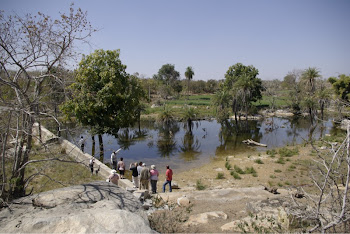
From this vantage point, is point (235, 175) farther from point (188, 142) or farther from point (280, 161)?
point (188, 142)

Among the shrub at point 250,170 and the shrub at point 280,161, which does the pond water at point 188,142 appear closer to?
the shrub at point 280,161

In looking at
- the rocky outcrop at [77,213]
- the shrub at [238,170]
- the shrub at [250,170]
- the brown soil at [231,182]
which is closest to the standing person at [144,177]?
the brown soil at [231,182]

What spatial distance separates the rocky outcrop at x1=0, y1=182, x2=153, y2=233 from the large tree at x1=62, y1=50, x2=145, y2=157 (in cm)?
1045

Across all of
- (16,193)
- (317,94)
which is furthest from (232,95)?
(16,193)

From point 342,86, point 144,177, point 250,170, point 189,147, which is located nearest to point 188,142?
point 189,147

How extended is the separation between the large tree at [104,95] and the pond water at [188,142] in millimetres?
1696

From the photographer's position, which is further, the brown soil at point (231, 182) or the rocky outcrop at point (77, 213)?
the brown soil at point (231, 182)

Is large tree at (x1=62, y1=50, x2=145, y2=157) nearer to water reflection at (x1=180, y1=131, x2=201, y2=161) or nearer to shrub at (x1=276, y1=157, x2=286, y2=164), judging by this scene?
water reflection at (x1=180, y1=131, x2=201, y2=161)

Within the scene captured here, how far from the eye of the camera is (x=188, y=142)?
2623cm

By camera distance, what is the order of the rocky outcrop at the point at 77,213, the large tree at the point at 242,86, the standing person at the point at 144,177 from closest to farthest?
the rocky outcrop at the point at 77,213 → the standing person at the point at 144,177 → the large tree at the point at 242,86

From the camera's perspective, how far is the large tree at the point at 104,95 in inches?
685

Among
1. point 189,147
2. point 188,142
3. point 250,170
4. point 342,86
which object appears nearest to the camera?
point 250,170

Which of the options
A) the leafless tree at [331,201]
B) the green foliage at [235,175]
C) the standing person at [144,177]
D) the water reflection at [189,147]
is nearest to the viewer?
the leafless tree at [331,201]

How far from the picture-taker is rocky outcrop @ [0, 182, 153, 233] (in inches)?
205
